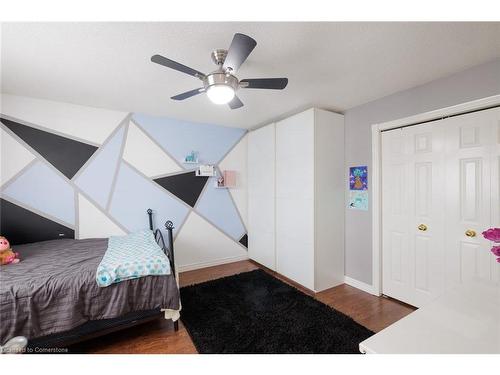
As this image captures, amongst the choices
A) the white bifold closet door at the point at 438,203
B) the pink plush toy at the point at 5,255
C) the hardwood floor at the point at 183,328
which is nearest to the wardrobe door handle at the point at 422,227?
the white bifold closet door at the point at 438,203

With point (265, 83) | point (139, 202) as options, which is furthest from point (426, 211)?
point (139, 202)

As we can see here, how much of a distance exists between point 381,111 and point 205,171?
2598mm

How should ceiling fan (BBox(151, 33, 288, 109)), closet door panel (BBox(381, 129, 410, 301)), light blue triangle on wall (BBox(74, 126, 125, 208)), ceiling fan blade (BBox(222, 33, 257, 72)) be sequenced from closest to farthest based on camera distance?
ceiling fan blade (BBox(222, 33, 257, 72)) < ceiling fan (BBox(151, 33, 288, 109)) < closet door panel (BBox(381, 129, 410, 301)) < light blue triangle on wall (BBox(74, 126, 125, 208))

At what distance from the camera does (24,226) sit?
8.89ft

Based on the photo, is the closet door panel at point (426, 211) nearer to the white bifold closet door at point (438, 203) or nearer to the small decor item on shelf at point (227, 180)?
the white bifold closet door at point (438, 203)

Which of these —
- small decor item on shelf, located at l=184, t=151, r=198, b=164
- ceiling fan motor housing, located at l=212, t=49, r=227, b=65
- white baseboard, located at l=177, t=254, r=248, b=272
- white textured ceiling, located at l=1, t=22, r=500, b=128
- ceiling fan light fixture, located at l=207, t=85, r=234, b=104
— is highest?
white textured ceiling, located at l=1, t=22, r=500, b=128

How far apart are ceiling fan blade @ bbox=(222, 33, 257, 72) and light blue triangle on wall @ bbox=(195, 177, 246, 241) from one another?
2.48m

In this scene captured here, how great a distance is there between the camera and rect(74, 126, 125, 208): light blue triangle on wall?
118 inches

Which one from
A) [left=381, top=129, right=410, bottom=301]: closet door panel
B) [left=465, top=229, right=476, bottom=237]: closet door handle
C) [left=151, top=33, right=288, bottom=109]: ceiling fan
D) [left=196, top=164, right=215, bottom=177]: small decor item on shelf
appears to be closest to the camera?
[left=151, top=33, right=288, bottom=109]: ceiling fan

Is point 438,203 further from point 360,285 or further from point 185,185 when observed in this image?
point 185,185

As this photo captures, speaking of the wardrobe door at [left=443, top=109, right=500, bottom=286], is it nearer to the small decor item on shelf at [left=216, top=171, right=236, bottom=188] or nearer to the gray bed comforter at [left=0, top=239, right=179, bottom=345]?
the gray bed comforter at [left=0, top=239, right=179, bottom=345]

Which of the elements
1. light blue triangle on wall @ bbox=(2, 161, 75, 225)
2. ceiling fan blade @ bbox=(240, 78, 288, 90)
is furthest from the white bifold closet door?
light blue triangle on wall @ bbox=(2, 161, 75, 225)

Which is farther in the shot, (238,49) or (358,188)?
(358,188)
